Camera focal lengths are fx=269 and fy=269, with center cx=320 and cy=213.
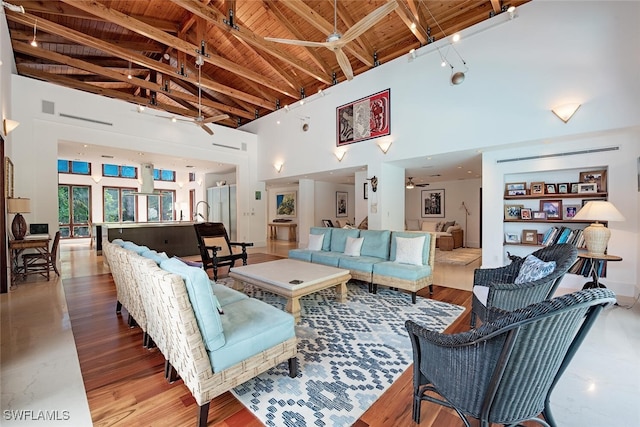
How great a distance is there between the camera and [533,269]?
87.3 inches

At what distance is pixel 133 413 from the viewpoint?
1673mm

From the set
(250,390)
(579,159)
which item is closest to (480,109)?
(579,159)

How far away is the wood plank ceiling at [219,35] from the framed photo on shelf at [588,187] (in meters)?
3.09

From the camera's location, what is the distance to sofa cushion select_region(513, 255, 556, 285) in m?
2.05

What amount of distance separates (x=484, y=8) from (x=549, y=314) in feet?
18.8

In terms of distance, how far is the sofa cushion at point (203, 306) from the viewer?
1.53 m

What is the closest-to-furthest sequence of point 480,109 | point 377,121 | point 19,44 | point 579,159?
point 579,159, point 480,109, point 19,44, point 377,121

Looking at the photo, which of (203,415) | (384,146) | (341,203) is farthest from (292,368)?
(341,203)

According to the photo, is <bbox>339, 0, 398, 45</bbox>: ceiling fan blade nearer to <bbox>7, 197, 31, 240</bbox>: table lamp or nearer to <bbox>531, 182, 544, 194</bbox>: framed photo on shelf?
<bbox>531, 182, 544, 194</bbox>: framed photo on shelf

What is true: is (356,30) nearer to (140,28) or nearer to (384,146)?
(384,146)

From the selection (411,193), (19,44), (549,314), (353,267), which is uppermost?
(19,44)

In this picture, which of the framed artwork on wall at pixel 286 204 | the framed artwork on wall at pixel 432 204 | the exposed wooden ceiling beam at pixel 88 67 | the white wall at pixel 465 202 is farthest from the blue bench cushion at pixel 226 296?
the framed artwork on wall at pixel 432 204

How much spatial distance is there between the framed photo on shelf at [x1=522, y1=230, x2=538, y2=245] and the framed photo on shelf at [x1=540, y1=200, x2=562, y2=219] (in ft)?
1.14

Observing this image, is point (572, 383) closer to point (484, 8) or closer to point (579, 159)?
point (579, 159)
